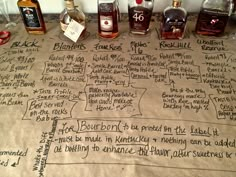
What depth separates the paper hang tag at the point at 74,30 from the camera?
2.78ft

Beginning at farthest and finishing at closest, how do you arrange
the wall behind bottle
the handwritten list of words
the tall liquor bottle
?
the wall behind bottle
the tall liquor bottle
the handwritten list of words

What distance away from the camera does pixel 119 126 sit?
25.0 inches

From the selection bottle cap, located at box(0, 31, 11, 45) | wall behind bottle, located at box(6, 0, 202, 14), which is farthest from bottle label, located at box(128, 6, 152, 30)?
bottle cap, located at box(0, 31, 11, 45)

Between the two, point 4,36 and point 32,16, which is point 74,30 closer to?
point 32,16

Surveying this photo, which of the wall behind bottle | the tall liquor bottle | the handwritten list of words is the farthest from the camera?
the wall behind bottle

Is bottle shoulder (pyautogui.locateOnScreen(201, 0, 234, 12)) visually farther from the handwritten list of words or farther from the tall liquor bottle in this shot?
the handwritten list of words

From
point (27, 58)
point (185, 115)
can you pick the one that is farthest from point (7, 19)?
point (185, 115)

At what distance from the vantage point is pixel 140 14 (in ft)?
2.72

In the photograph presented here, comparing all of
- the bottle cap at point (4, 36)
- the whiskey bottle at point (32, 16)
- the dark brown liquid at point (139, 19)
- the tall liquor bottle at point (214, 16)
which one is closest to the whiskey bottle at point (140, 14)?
the dark brown liquid at point (139, 19)

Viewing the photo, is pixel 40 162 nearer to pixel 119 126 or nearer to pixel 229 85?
pixel 119 126

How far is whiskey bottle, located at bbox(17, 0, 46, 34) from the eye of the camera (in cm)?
81

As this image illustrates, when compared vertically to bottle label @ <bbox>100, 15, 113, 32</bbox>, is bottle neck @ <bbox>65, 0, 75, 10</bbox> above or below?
above

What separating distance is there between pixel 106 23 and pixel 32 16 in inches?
9.8

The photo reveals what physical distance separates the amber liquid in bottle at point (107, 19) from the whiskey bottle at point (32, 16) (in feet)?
0.66
